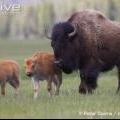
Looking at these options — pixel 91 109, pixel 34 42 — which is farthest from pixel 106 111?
pixel 34 42

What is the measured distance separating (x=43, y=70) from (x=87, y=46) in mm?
1598

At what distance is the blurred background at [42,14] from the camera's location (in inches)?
1175

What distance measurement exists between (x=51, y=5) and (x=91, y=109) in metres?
20.4

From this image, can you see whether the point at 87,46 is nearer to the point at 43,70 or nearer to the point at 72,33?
the point at 72,33

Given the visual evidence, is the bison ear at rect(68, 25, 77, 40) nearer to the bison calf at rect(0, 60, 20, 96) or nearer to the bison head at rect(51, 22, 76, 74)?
the bison head at rect(51, 22, 76, 74)

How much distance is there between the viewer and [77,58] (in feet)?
50.7

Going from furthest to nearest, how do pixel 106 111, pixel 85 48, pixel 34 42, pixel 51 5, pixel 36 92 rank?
pixel 34 42 → pixel 51 5 → pixel 85 48 → pixel 36 92 → pixel 106 111

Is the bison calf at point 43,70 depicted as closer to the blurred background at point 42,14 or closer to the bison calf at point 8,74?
the bison calf at point 8,74

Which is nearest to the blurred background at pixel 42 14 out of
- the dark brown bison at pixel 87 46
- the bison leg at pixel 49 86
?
the dark brown bison at pixel 87 46

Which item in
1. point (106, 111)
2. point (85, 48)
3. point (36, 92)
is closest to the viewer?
point (106, 111)

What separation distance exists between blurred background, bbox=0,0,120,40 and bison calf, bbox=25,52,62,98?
12.0 m

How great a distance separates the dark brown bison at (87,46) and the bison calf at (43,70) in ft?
0.63

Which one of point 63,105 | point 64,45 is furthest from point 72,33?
point 63,105

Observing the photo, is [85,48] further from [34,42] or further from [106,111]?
[34,42]
